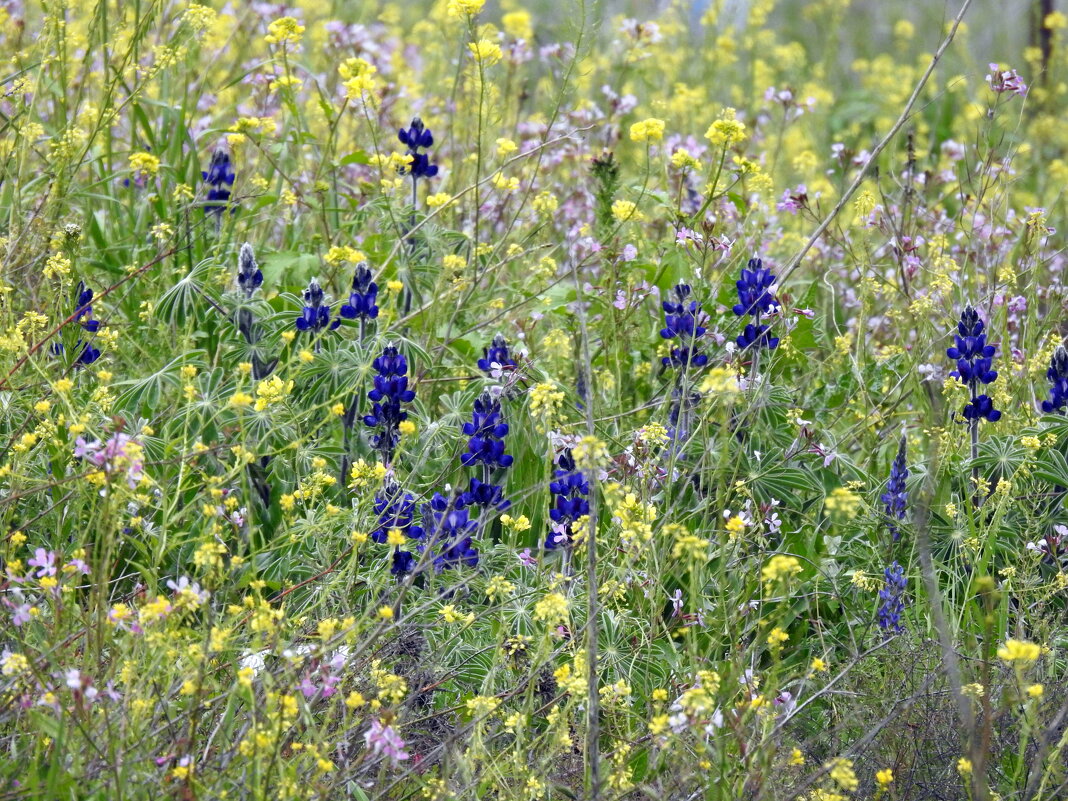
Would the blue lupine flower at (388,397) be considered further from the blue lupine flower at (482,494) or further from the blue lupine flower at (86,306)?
the blue lupine flower at (86,306)

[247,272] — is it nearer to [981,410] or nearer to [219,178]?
[219,178]

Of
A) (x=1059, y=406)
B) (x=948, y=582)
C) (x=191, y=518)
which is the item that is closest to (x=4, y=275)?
(x=191, y=518)

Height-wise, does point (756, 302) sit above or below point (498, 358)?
above

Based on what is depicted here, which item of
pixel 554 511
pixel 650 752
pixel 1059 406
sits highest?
pixel 1059 406

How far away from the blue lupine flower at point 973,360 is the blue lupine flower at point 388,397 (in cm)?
130

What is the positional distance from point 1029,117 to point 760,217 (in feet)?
14.4

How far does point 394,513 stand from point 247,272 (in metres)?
0.72

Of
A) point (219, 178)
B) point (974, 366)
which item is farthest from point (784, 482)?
point (219, 178)

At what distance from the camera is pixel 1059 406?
2871 millimetres

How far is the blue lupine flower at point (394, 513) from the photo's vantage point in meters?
2.49

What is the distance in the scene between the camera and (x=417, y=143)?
337 centimetres

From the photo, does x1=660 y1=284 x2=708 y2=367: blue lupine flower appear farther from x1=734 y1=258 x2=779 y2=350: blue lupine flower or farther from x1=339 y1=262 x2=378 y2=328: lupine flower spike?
x1=339 y1=262 x2=378 y2=328: lupine flower spike

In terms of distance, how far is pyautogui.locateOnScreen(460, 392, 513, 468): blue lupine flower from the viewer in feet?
8.47

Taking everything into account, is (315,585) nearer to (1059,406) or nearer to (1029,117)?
(1059,406)
